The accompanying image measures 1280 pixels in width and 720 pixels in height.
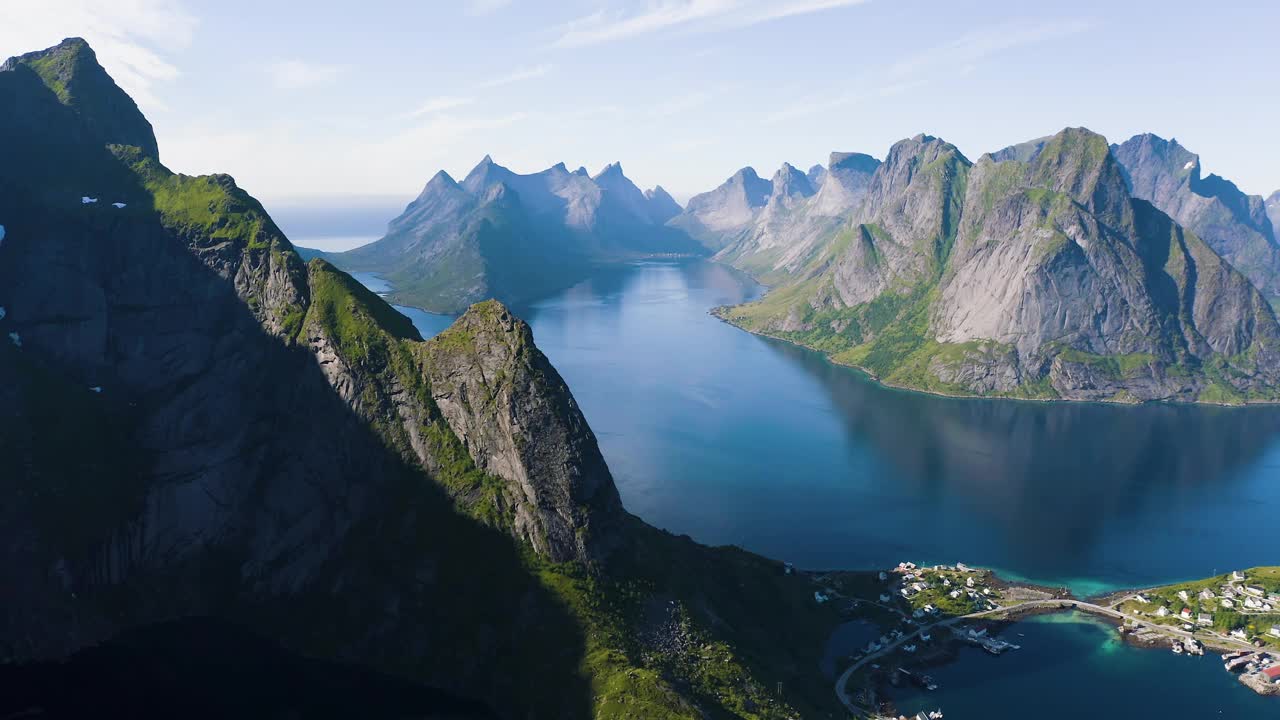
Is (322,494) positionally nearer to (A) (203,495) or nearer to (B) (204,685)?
(A) (203,495)

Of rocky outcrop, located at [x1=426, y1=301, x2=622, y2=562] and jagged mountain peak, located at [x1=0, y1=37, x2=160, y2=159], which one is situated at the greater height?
jagged mountain peak, located at [x1=0, y1=37, x2=160, y2=159]

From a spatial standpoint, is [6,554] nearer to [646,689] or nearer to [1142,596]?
[646,689]

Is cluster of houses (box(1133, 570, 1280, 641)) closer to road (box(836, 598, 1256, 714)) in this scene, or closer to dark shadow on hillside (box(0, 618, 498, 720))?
road (box(836, 598, 1256, 714))

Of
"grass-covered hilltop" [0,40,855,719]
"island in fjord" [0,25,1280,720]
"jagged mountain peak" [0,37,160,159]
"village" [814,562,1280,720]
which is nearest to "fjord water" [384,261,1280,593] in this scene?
"village" [814,562,1280,720]

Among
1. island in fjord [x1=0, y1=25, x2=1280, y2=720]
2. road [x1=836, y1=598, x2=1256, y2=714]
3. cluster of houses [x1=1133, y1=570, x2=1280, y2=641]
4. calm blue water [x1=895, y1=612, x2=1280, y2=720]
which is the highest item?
island in fjord [x1=0, y1=25, x2=1280, y2=720]

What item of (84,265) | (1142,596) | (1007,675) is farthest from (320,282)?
(1142,596)

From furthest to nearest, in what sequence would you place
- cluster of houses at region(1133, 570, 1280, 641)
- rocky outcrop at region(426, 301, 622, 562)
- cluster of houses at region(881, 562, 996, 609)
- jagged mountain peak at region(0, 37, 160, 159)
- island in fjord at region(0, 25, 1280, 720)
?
jagged mountain peak at region(0, 37, 160, 159), cluster of houses at region(881, 562, 996, 609), cluster of houses at region(1133, 570, 1280, 641), rocky outcrop at region(426, 301, 622, 562), island in fjord at region(0, 25, 1280, 720)

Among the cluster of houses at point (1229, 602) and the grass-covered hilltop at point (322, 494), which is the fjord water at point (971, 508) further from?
the grass-covered hilltop at point (322, 494)
